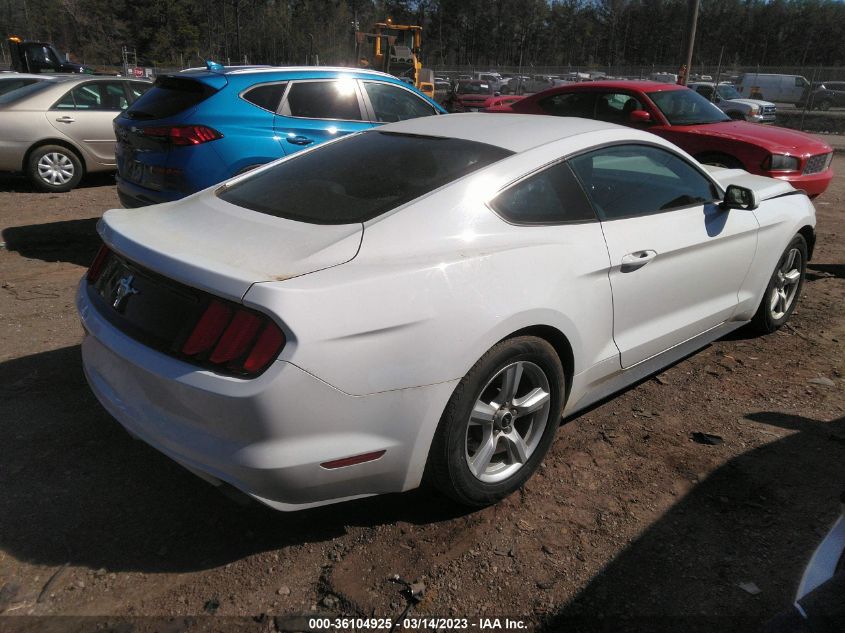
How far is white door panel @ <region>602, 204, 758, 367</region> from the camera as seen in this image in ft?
10.5

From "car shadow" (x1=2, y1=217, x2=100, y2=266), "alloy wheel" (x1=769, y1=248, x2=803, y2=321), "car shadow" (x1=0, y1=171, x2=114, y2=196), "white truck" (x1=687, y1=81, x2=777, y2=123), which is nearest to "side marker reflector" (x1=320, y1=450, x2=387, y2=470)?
"alloy wheel" (x1=769, y1=248, x2=803, y2=321)

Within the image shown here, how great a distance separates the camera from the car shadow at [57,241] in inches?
252

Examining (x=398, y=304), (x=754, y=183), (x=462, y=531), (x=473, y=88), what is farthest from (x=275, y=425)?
(x=473, y=88)

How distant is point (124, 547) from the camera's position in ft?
8.40

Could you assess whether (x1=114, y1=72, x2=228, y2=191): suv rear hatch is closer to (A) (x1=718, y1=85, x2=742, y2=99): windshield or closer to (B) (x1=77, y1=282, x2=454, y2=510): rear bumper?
(B) (x1=77, y1=282, x2=454, y2=510): rear bumper

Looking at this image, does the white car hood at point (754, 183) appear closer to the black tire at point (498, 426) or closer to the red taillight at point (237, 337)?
the black tire at point (498, 426)

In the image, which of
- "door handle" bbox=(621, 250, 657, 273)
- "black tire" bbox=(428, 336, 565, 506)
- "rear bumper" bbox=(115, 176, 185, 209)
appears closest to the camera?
"black tire" bbox=(428, 336, 565, 506)

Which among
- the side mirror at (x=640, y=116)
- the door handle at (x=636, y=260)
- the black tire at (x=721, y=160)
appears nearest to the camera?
the door handle at (x=636, y=260)

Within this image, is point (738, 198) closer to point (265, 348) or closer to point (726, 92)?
point (265, 348)

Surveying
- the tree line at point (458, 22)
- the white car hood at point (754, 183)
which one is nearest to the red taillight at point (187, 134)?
the white car hood at point (754, 183)

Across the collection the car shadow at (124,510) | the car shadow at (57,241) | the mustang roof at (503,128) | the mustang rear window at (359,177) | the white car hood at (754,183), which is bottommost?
the car shadow at (57,241)

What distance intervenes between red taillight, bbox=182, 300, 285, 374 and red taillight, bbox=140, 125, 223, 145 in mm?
3877

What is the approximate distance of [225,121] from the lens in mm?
5820

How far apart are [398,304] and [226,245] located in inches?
27.1
